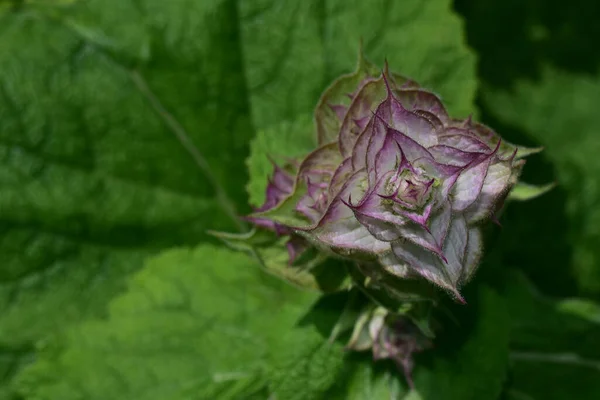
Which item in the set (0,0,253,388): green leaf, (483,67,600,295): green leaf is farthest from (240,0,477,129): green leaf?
(483,67,600,295): green leaf

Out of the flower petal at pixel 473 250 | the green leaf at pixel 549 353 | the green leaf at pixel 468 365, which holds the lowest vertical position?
the green leaf at pixel 549 353

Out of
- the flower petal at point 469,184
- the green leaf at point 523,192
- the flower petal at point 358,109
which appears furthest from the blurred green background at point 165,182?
the flower petal at point 469,184

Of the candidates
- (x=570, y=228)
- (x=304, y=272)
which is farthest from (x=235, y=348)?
(x=570, y=228)

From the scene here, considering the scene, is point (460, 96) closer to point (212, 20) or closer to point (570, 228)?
point (212, 20)

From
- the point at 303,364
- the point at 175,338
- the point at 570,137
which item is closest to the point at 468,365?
the point at 303,364

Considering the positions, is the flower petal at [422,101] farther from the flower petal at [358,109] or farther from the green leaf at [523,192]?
the green leaf at [523,192]

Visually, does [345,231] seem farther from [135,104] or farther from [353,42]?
[135,104]

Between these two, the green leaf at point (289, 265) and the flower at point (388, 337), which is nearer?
the green leaf at point (289, 265)
